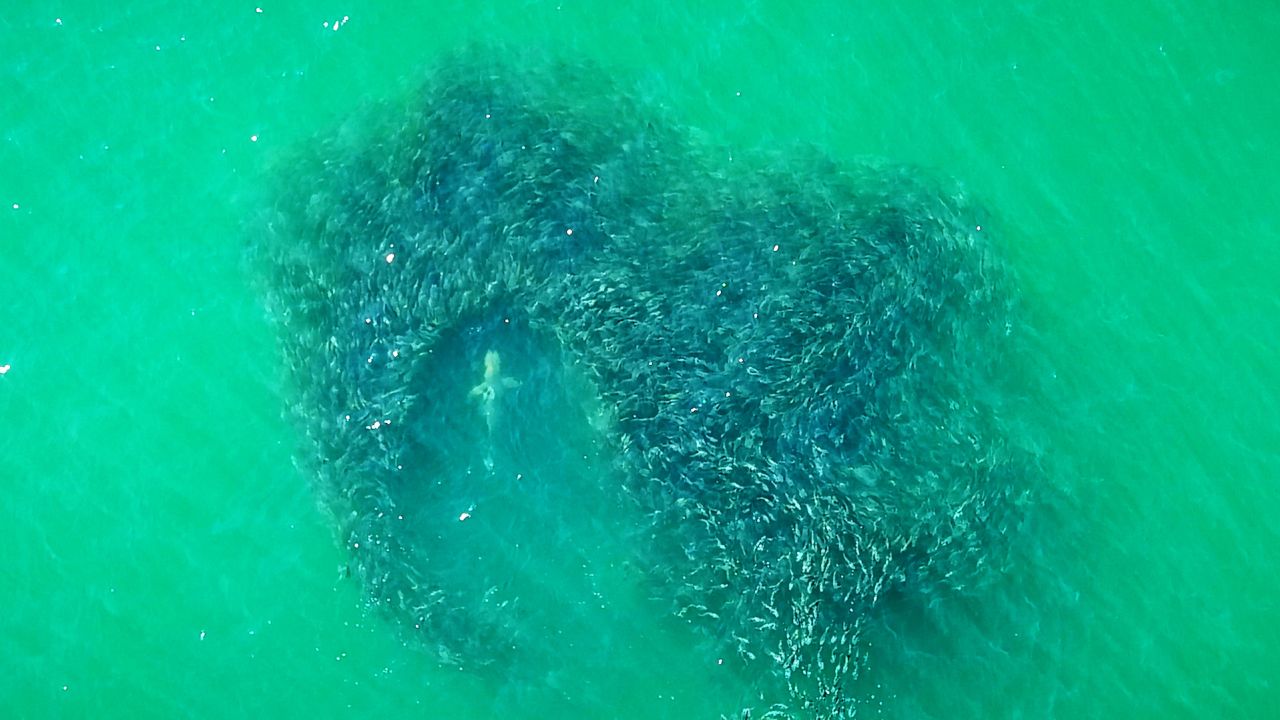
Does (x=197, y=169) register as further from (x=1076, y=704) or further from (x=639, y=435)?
(x=1076, y=704)

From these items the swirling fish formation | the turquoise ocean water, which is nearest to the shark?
the swirling fish formation

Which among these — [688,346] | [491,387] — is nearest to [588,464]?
[491,387]

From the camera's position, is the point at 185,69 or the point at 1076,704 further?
the point at 185,69

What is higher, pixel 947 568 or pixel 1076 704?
pixel 947 568

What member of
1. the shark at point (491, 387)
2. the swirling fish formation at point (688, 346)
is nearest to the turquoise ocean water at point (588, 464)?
the swirling fish formation at point (688, 346)

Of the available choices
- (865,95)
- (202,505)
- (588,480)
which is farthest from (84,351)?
(865,95)

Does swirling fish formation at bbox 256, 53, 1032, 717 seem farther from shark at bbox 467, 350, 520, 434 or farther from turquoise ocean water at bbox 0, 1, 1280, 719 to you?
turquoise ocean water at bbox 0, 1, 1280, 719
